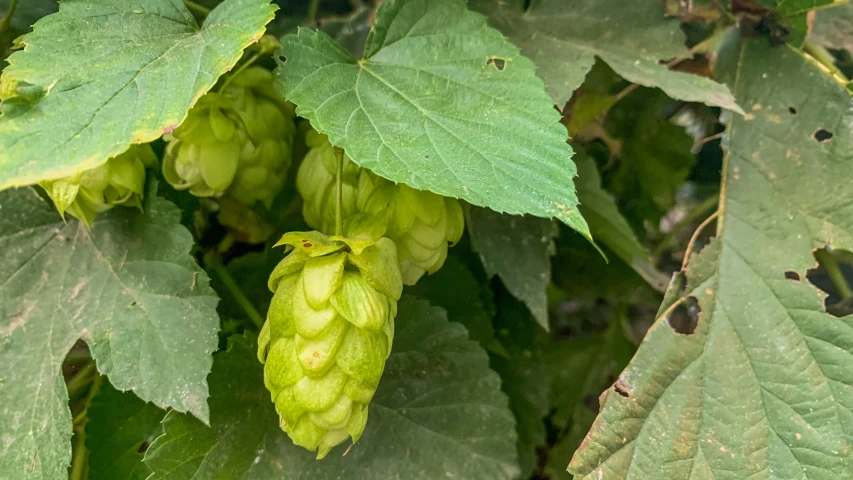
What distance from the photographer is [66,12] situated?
53cm

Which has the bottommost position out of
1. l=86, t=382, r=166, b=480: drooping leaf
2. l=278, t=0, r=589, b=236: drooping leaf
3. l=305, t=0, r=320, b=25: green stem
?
l=86, t=382, r=166, b=480: drooping leaf

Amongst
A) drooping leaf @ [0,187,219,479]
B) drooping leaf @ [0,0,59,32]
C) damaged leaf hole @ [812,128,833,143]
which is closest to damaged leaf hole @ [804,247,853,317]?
damaged leaf hole @ [812,128,833,143]

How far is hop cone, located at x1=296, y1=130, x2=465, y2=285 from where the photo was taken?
55cm

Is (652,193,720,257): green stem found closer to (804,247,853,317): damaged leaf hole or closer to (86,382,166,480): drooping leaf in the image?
(804,247,853,317): damaged leaf hole

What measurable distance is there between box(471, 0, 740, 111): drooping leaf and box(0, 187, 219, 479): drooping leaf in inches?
17.2

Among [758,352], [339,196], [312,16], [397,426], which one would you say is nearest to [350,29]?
[312,16]

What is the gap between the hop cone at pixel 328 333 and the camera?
19.1 inches

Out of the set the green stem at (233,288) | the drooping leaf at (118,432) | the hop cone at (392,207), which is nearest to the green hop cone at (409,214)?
the hop cone at (392,207)

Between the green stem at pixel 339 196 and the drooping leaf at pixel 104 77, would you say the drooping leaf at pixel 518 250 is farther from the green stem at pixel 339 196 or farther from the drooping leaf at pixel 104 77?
the drooping leaf at pixel 104 77

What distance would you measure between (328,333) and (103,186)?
26 cm

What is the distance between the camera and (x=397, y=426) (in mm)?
691

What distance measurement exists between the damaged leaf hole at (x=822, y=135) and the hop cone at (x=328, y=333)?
1.92ft

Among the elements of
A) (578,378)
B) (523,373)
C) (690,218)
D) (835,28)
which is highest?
(835,28)

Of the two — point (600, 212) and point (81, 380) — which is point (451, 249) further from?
point (81, 380)
